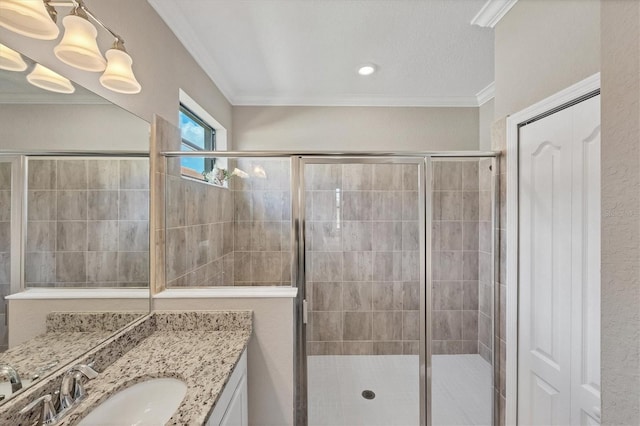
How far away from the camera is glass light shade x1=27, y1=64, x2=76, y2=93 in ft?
3.00

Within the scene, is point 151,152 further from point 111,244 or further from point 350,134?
point 350,134

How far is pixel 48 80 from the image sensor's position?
96 cm

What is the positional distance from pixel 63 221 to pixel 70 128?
358 millimetres

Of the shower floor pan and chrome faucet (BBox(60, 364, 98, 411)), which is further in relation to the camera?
the shower floor pan

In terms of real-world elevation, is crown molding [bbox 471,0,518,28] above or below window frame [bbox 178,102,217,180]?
above

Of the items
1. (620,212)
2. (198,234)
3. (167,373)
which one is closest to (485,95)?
(620,212)

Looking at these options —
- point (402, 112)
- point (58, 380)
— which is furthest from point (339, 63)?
point (58, 380)

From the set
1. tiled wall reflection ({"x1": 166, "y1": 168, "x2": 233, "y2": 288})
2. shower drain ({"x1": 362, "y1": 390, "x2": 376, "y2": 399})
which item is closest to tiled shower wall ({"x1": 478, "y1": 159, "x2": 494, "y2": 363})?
shower drain ({"x1": 362, "y1": 390, "x2": 376, "y2": 399})

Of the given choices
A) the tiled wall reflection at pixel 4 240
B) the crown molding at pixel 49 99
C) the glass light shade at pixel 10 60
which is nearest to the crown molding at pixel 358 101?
the crown molding at pixel 49 99

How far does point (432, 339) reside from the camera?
1729 mm

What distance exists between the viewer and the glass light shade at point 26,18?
0.78m

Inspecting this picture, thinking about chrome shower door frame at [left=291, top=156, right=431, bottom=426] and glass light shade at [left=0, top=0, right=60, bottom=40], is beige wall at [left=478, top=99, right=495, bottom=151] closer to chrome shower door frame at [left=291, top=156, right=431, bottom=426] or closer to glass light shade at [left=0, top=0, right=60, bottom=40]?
chrome shower door frame at [left=291, top=156, right=431, bottom=426]

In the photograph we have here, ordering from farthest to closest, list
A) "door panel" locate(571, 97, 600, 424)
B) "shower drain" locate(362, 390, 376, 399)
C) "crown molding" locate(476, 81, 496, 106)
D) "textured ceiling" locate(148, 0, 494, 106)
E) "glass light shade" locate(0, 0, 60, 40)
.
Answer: "crown molding" locate(476, 81, 496, 106)
"shower drain" locate(362, 390, 376, 399)
"textured ceiling" locate(148, 0, 494, 106)
"door panel" locate(571, 97, 600, 424)
"glass light shade" locate(0, 0, 60, 40)

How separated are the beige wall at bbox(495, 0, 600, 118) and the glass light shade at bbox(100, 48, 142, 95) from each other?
6.24ft
